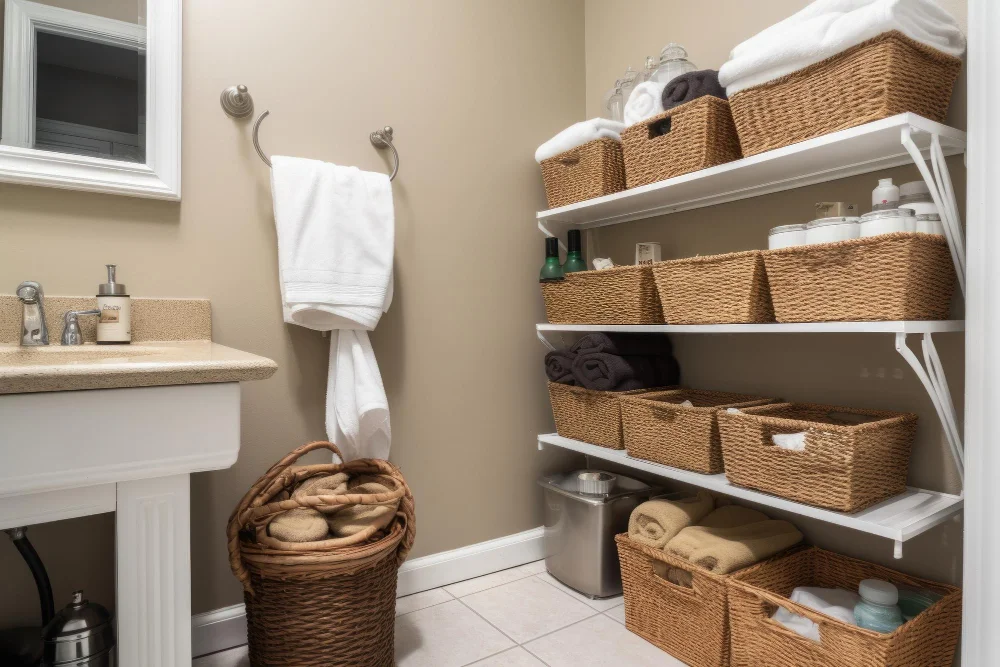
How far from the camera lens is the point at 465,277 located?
69.9 inches

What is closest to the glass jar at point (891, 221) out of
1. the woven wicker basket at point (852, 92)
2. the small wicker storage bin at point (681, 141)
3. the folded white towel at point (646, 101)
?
the woven wicker basket at point (852, 92)

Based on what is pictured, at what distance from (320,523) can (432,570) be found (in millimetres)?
623

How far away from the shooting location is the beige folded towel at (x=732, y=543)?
127 centimetres

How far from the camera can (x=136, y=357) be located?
3.05 feet

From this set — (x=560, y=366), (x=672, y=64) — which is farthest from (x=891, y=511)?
(x=672, y=64)

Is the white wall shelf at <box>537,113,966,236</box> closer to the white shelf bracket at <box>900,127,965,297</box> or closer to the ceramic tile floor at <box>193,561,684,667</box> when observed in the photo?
the white shelf bracket at <box>900,127,965,297</box>

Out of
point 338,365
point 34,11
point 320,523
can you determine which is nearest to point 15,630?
point 320,523

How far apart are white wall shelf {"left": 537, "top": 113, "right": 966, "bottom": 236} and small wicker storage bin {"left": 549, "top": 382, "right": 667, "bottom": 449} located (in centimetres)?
54

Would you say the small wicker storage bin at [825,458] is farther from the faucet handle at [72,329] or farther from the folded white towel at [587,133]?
the faucet handle at [72,329]

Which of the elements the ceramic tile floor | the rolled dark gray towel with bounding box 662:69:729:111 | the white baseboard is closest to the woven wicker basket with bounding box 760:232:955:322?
the rolled dark gray towel with bounding box 662:69:729:111

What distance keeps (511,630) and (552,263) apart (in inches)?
40.8

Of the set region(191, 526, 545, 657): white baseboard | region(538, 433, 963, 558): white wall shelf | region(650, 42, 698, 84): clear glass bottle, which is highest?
region(650, 42, 698, 84): clear glass bottle

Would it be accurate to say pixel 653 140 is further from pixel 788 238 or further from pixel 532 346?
pixel 532 346

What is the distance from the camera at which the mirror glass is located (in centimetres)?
120
